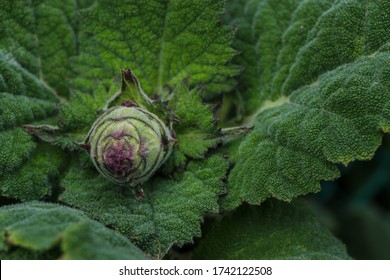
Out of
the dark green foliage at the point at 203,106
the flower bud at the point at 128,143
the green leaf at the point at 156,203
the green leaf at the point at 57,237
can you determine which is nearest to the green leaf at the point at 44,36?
the dark green foliage at the point at 203,106

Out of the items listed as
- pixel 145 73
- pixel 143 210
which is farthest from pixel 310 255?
pixel 145 73

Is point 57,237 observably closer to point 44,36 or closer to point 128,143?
point 128,143

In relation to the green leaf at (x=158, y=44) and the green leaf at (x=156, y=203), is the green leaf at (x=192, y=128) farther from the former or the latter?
the green leaf at (x=158, y=44)

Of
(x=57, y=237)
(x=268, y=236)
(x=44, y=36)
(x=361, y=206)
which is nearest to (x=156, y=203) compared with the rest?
(x=268, y=236)

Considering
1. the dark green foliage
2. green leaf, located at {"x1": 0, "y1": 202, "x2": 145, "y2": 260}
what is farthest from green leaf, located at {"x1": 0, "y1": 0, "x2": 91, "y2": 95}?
green leaf, located at {"x1": 0, "y1": 202, "x2": 145, "y2": 260}

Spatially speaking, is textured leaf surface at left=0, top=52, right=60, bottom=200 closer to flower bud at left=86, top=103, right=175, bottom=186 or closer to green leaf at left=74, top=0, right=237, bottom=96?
green leaf at left=74, top=0, right=237, bottom=96

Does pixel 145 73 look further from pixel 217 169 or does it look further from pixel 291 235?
pixel 291 235
